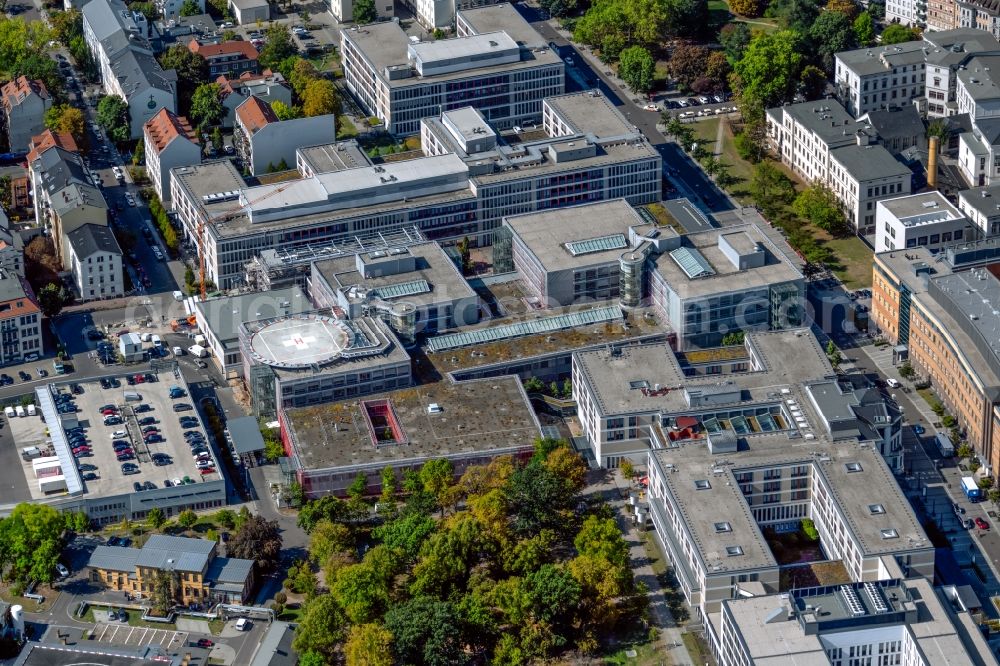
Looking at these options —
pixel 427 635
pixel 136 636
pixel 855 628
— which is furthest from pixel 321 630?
pixel 855 628

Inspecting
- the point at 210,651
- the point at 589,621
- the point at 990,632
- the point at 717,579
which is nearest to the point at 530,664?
the point at 589,621

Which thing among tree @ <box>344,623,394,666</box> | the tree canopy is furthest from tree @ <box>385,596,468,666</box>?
tree @ <box>344,623,394,666</box>

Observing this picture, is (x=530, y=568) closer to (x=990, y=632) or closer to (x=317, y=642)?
(x=317, y=642)

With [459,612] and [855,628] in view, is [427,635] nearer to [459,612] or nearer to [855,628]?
[459,612]

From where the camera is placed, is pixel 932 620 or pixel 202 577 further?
pixel 202 577

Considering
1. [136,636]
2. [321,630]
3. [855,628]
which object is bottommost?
[136,636]

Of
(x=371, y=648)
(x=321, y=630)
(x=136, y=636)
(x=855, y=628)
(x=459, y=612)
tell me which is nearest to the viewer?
(x=855, y=628)
